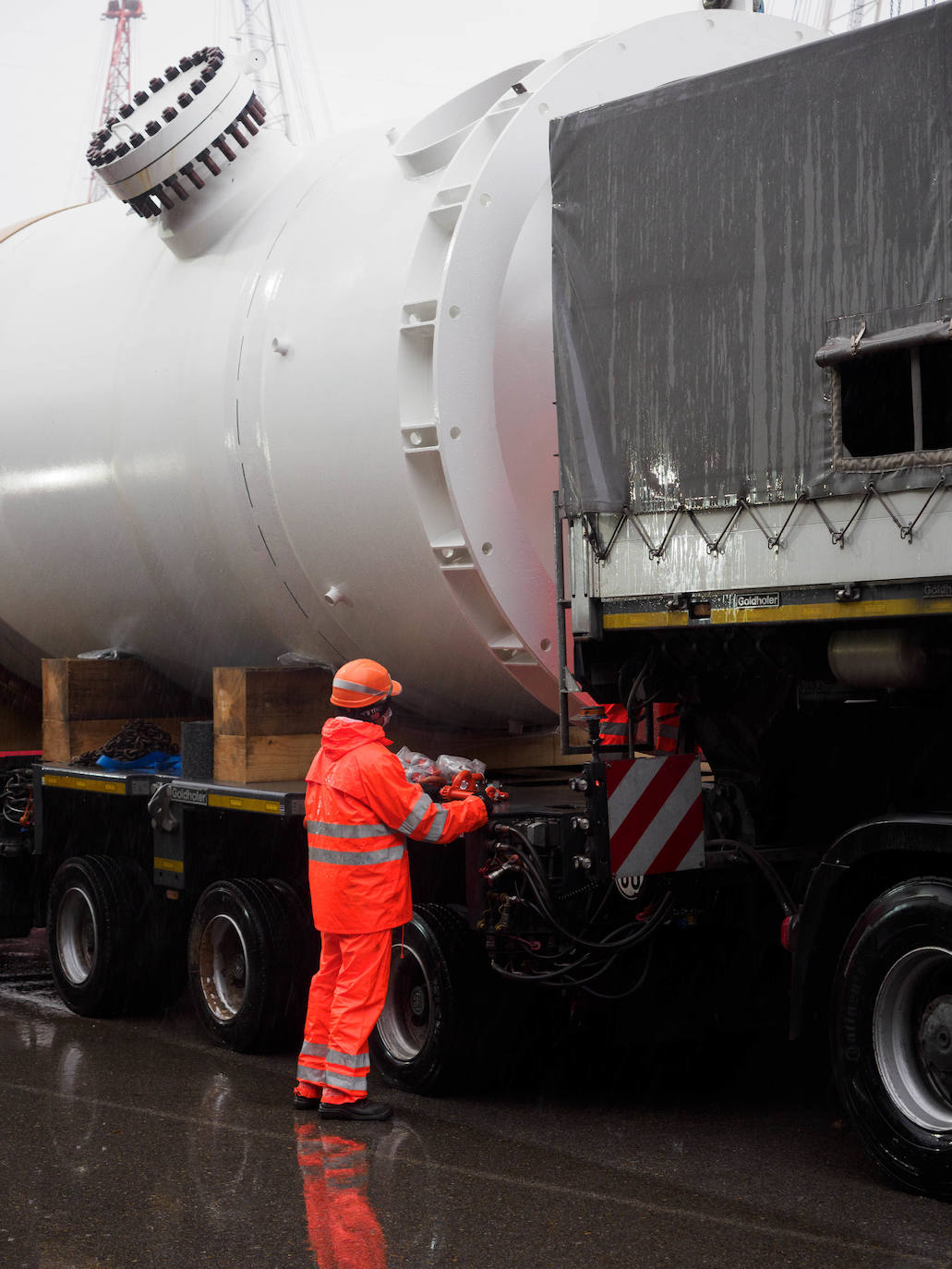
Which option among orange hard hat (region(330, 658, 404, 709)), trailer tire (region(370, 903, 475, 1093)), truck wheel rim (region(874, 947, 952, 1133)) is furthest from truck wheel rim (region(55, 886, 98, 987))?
truck wheel rim (region(874, 947, 952, 1133))

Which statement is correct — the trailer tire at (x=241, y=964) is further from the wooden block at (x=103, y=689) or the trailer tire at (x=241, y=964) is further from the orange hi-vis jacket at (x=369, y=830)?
the wooden block at (x=103, y=689)

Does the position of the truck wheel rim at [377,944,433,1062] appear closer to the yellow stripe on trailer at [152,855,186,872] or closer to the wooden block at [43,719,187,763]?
the yellow stripe on trailer at [152,855,186,872]

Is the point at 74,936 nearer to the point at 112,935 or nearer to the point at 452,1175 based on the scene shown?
the point at 112,935

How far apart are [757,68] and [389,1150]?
367 centimetres

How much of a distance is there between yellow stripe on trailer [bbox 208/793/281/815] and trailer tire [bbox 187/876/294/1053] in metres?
0.38

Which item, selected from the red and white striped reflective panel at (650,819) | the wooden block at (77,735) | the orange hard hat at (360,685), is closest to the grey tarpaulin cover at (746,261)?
the red and white striped reflective panel at (650,819)

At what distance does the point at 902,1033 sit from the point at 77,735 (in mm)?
4901

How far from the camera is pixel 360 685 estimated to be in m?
6.25

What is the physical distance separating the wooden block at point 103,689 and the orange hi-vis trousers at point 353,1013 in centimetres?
278

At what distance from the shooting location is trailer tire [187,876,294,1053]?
281 inches

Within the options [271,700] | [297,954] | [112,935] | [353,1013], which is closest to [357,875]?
[353,1013]

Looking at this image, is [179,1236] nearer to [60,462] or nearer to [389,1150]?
[389,1150]

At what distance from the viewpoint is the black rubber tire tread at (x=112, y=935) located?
8164 millimetres

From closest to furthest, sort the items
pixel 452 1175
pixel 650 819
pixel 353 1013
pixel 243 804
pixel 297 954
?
pixel 452 1175 < pixel 650 819 < pixel 353 1013 < pixel 243 804 < pixel 297 954
